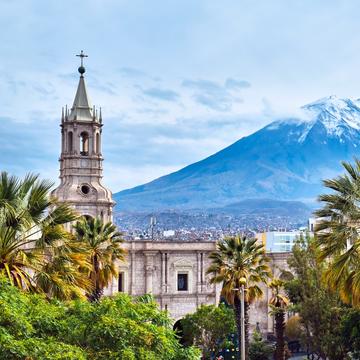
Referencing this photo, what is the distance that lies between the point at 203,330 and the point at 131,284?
8.03m

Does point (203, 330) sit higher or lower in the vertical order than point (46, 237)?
lower

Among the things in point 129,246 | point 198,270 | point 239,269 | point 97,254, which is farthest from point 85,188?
point 239,269

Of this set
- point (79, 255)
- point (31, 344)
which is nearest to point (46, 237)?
point (79, 255)

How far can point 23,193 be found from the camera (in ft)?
64.0

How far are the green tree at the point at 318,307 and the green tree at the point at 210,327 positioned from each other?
306 inches

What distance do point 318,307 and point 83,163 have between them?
22.5 m

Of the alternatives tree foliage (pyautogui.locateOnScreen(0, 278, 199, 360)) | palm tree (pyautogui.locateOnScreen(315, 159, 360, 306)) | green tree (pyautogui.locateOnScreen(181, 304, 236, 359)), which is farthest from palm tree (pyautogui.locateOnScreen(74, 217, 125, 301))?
tree foliage (pyautogui.locateOnScreen(0, 278, 199, 360))

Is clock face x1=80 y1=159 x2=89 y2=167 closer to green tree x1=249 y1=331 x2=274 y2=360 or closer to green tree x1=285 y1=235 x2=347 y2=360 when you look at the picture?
green tree x1=249 y1=331 x2=274 y2=360

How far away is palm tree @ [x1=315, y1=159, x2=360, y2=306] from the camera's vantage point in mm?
20906

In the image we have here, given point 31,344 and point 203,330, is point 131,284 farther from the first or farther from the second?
point 31,344

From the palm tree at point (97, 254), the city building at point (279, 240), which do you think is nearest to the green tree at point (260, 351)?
the palm tree at point (97, 254)

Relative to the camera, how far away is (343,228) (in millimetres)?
21734

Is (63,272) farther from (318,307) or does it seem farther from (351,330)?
(318,307)

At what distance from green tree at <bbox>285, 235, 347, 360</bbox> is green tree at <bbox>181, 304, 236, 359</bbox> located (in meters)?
7.78
